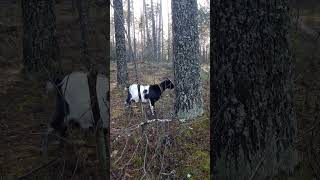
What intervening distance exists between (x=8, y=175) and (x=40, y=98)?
90 centimetres

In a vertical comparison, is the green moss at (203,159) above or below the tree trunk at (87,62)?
below

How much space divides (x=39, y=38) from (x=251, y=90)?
2.13m

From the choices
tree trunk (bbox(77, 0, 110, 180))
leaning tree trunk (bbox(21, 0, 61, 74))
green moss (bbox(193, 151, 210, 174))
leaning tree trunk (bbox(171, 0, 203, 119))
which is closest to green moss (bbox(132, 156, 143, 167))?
green moss (bbox(193, 151, 210, 174))

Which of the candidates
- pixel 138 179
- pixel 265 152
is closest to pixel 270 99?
pixel 265 152

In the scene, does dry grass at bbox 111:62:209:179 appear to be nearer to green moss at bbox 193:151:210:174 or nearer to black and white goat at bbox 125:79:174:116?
green moss at bbox 193:151:210:174

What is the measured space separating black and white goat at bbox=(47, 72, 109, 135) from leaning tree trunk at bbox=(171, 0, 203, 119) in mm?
4503

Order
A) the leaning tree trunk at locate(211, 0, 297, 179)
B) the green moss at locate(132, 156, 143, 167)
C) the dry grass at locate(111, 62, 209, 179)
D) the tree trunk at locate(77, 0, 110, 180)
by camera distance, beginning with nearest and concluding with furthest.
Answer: the leaning tree trunk at locate(211, 0, 297, 179), the tree trunk at locate(77, 0, 110, 180), the dry grass at locate(111, 62, 209, 179), the green moss at locate(132, 156, 143, 167)

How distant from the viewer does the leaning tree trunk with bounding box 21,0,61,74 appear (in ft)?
12.6

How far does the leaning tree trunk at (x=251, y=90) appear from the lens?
9.85ft

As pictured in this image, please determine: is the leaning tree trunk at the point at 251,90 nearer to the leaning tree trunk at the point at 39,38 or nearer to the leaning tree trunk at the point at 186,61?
the leaning tree trunk at the point at 39,38

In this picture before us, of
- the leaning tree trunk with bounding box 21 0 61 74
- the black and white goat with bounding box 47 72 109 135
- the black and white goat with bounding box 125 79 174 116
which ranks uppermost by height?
the leaning tree trunk with bounding box 21 0 61 74

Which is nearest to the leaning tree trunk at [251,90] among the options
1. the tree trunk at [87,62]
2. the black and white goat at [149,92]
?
the tree trunk at [87,62]

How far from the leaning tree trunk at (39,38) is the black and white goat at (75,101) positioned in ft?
0.62

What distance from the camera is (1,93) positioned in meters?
4.03
